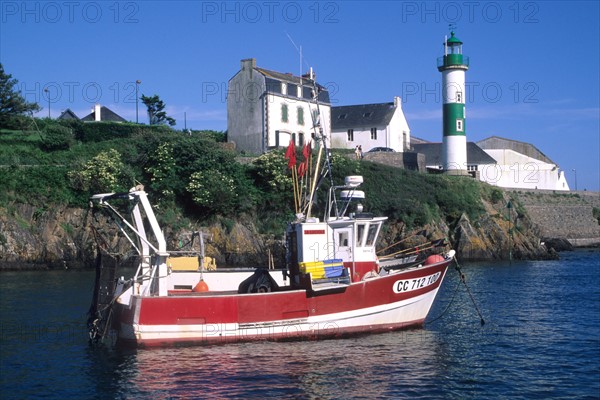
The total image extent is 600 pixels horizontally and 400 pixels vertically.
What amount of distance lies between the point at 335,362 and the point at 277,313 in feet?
8.83

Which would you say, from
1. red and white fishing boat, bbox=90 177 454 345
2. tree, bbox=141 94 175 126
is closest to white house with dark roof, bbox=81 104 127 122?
tree, bbox=141 94 175 126

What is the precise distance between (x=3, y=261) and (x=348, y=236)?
84.4 ft

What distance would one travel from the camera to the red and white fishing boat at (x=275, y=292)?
1903 centimetres

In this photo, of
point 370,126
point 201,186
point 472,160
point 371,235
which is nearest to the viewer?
point 371,235

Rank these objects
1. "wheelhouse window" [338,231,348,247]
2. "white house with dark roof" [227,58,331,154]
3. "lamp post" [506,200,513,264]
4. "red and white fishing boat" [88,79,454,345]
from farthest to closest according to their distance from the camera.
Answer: "white house with dark roof" [227,58,331,154] < "lamp post" [506,200,513,264] < "wheelhouse window" [338,231,348,247] < "red and white fishing boat" [88,79,454,345]

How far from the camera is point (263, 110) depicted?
2185 inches

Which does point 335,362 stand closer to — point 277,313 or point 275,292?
point 277,313

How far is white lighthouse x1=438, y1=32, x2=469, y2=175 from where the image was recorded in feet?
181

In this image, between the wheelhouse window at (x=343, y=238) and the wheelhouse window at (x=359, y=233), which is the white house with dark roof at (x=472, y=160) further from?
the wheelhouse window at (x=343, y=238)

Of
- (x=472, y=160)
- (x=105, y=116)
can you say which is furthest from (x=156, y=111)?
(x=472, y=160)

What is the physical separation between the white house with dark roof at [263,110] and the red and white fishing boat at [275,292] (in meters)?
33.4

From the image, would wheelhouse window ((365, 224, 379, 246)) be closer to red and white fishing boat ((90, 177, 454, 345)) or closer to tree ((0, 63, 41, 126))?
red and white fishing boat ((90, 177, 454, 345))

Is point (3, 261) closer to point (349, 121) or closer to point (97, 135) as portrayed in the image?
point (97, 135)

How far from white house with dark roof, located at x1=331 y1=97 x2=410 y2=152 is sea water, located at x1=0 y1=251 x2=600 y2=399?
42.5m
